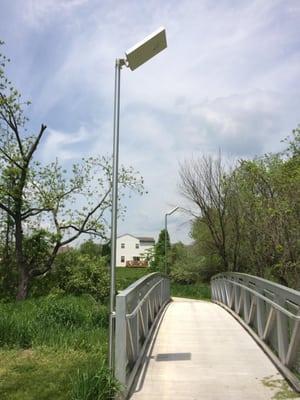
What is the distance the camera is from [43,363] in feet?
20.3

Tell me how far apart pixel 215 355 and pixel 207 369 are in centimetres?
82

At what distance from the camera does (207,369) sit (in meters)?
5.89

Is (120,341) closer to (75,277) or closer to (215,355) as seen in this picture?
(215,355)

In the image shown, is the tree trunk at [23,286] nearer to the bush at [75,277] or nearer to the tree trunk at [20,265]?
the tree trunk at [20,265]

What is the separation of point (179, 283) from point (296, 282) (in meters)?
24.1

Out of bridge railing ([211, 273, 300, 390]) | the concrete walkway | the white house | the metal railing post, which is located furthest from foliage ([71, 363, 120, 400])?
the white house

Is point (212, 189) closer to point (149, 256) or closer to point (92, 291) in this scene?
point (92, 291)

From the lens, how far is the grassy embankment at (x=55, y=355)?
15.3 ft

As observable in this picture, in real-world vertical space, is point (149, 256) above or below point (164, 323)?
above

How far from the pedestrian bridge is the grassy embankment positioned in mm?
500

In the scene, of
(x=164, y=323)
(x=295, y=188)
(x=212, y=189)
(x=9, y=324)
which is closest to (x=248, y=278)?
(x=164, y=323)

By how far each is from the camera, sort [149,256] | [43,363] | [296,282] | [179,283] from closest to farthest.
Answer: [43,363] → [296,282] → [179,283] → [149,256]

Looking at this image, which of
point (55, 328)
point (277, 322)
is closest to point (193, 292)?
point (55, 328)

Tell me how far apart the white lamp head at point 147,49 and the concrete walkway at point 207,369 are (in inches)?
139
